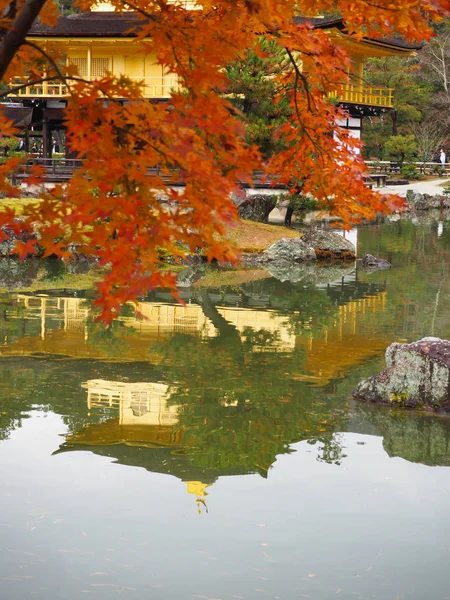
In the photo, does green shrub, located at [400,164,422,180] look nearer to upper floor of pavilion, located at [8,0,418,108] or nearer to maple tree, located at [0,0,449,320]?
upper floor of pavilion, located at [8,0,418,108]

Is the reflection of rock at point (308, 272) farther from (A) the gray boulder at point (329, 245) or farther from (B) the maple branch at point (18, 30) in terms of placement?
(B) the maple branch at point (18, 30)

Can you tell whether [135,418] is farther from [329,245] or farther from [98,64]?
[98,64]

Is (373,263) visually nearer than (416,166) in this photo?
Yes

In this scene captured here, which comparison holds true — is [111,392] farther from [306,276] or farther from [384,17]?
[306,276]

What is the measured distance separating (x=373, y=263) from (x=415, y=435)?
1098 centimetres

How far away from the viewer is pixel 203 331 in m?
11.5

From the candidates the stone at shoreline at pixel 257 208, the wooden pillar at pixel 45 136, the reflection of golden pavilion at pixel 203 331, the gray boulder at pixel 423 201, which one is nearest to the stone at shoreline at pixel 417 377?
the reflection of golden pavilion at pixel 203 331

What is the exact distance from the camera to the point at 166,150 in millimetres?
4207

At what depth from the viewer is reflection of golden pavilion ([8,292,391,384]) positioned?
10016 mm

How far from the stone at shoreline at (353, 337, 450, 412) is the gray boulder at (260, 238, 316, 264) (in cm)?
1047

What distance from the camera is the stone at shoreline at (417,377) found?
7.84 metres

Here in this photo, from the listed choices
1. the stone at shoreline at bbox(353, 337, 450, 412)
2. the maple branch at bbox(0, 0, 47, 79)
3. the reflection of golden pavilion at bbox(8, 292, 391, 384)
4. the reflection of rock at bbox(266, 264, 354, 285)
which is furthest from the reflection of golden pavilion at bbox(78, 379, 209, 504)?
the reflection of rock at bbox(266, 264, 354, 285)

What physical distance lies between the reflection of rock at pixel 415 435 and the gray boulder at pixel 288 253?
35.3ft

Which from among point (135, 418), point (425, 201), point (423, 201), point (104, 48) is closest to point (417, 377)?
point (135, 418)
